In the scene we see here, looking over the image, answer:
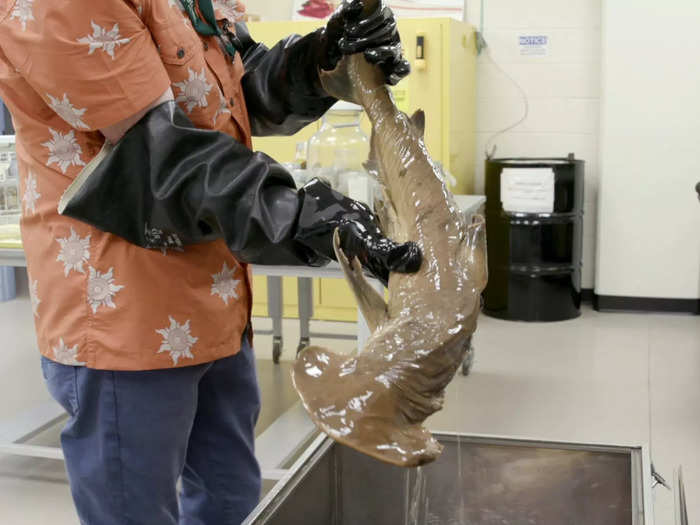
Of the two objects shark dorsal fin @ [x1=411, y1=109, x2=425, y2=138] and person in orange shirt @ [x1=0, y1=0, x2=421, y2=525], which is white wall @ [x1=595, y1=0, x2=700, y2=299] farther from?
shark dorsal fin @ [x1=411, y1=109, x2=425, y2=138]

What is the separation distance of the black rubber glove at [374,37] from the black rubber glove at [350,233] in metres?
0.19

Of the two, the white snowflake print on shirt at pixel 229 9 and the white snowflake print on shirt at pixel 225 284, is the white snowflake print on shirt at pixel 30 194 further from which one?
the white snowflake print on shirt at pixel 229 9

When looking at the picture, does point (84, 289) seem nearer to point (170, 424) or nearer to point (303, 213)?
point (170, 424)

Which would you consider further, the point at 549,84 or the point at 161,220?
the point at 549,84

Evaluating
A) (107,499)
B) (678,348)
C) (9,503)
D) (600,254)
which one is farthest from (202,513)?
(600,254)

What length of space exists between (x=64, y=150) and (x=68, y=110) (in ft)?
0.56

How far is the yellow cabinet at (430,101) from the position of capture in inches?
196

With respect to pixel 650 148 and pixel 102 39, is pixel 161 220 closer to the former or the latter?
pixel 102 39

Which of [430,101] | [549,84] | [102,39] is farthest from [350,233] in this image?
[549,84]

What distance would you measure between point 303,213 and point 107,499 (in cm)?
64

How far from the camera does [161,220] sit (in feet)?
3.74

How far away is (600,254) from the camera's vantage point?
5.47 meters

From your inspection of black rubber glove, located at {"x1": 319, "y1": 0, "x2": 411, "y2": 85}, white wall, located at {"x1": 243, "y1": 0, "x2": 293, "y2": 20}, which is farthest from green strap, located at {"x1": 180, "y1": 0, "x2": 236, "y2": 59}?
white wall, located at {"x1": 243, "y1": 0, "x2": 293, "y2": 20}

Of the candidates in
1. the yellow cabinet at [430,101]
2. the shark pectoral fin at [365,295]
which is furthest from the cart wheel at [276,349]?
the shark pectoral fin at [365,295]
